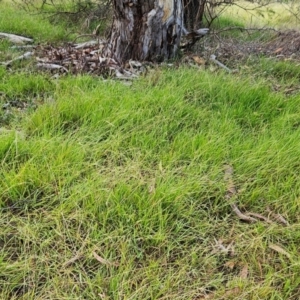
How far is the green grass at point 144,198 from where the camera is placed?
140 centimetres

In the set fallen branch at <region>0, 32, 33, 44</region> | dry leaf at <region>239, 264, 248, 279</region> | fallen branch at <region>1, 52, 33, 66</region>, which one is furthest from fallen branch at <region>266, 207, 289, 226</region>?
fallen branch at <region>0, 32, 33, 44</region>

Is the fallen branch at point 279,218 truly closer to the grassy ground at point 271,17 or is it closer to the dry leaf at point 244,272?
the dry leaf at point 244,272

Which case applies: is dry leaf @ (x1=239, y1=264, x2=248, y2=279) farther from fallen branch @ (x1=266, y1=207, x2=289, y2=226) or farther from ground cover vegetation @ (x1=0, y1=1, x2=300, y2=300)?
fallen branch @ (x1=266, y1=207, x2=289, y2=226)

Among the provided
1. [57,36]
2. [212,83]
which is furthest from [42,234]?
[57,36]

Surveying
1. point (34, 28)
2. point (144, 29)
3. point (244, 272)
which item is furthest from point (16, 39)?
point (244, 272)

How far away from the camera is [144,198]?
1.69 metres

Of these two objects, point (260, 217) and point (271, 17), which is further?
point (271, 17)

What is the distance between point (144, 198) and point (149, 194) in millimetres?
42

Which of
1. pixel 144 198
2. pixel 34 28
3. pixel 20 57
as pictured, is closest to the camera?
pixel 144 198

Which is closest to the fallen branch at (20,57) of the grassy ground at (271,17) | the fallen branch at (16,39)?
the fallen branch at (16,39)

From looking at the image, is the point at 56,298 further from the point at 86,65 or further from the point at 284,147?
the point at 86,65

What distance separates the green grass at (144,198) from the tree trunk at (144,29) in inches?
52.9

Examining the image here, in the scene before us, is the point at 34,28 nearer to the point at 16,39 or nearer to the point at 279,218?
the point at 16,39

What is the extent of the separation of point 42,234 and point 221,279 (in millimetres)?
835
